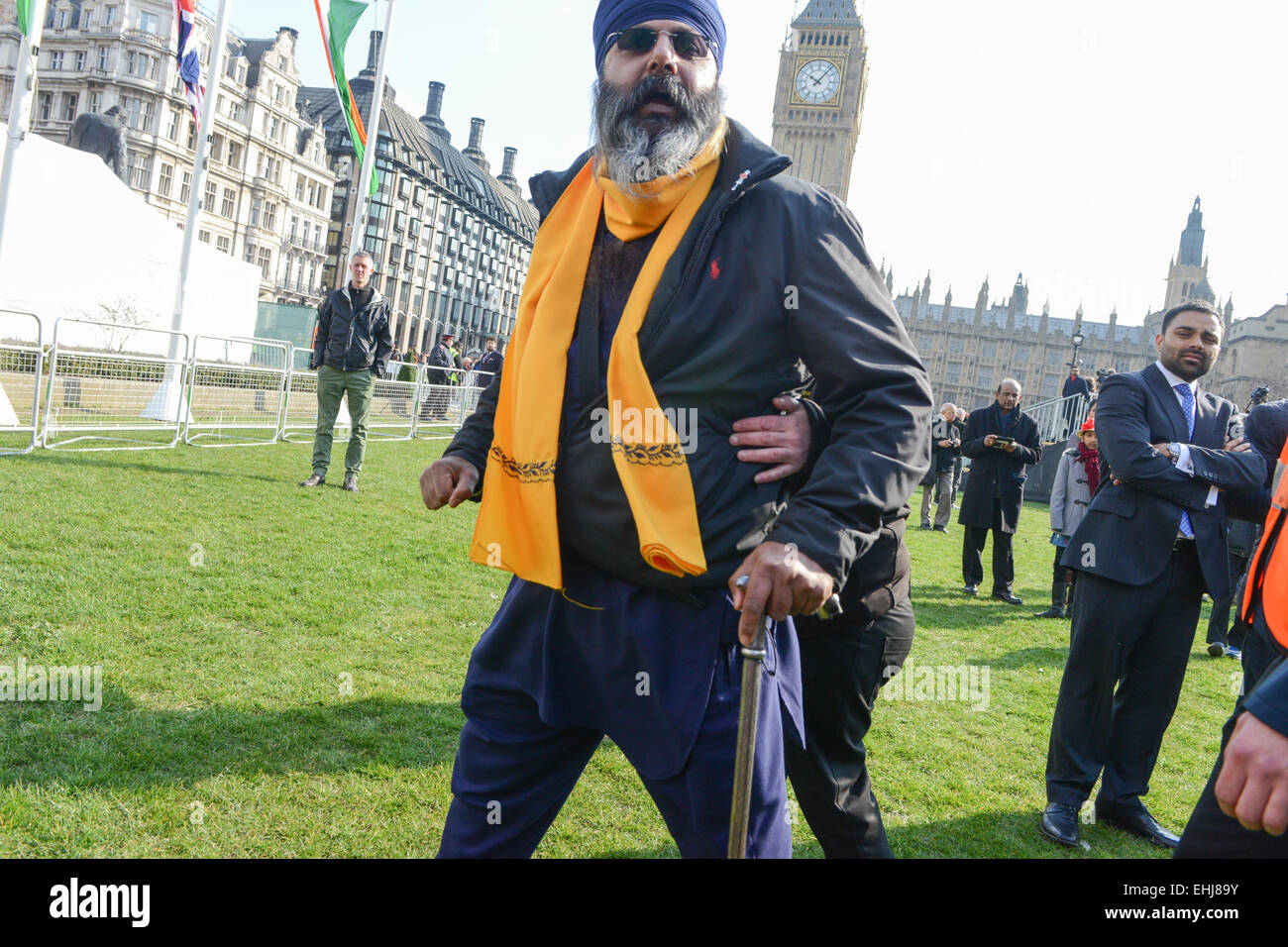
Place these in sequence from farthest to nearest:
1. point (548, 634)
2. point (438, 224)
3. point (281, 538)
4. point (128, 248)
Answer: point (438, 224) → point (128, 248) → point (281, 538) → point (548, 634)

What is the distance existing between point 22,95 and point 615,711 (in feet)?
43.6

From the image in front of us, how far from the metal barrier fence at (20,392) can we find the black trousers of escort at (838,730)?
9402mm

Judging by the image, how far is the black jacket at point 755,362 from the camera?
1.83 meters

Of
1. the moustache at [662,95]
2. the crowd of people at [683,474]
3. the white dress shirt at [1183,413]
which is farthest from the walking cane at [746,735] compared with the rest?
the white dress shirt at [1183,413]

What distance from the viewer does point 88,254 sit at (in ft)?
56.3

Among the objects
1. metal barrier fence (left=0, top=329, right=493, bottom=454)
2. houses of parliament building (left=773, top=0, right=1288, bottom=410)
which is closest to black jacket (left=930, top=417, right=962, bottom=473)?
metal barrier fence (left=0, top=329, right=493, bottom=454)

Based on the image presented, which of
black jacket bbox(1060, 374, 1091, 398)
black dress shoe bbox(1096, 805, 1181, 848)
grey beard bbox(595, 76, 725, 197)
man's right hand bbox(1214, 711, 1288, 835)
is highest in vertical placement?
black jacket bbox(1060, 374, 1091, 398)

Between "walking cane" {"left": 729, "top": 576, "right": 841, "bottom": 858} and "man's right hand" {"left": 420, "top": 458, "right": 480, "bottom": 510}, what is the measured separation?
87cm

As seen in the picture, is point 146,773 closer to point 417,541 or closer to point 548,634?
point 548,634

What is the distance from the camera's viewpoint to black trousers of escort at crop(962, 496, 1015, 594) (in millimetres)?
9797

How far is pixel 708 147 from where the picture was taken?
2131mm

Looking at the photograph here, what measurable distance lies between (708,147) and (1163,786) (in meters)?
4.45

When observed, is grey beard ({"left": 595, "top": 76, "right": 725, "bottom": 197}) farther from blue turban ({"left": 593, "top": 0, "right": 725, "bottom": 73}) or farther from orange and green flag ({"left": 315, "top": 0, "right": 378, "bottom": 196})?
orange and green flag ({"left": 315, "top": 0, "right": 378, "bottom": 196})
